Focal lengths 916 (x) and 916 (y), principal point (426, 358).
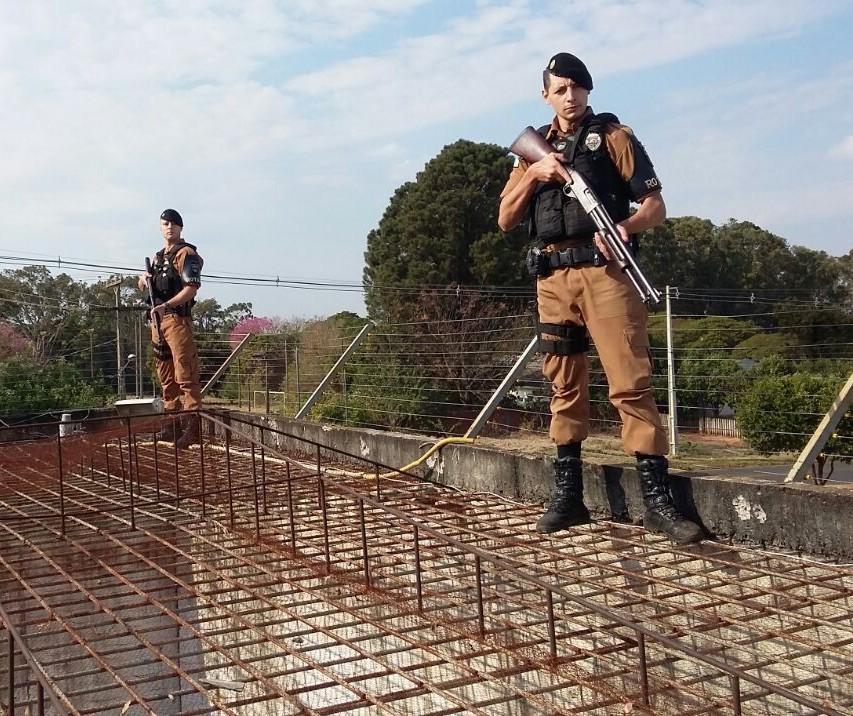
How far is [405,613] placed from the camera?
126 inches

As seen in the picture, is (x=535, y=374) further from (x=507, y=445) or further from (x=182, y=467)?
(x=182, y=467)

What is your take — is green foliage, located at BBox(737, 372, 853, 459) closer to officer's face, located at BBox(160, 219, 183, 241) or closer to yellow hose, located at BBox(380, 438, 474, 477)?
yellow hose, located at BBox(380, 438, 474, 477)

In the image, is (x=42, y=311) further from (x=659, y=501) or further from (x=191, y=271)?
(x=659, y=501)

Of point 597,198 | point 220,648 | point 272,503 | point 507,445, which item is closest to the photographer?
point 220,648

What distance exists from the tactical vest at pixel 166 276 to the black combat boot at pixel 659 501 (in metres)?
4.24

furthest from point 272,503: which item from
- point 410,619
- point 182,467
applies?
point 410,619

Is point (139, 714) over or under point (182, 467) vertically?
under

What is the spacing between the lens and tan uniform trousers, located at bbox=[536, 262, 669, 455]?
11.7 feet

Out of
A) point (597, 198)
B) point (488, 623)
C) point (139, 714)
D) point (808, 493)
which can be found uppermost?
point (597, 198)

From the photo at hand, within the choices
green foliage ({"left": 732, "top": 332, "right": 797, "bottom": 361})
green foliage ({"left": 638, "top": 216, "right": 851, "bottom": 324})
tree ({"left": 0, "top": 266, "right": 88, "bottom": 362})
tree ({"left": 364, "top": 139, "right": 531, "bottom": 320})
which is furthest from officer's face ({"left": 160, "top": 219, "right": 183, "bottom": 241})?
green foliage ({"left": 638, "top": 216, "right": 851, "bottom": 324})

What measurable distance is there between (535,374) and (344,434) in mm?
4351

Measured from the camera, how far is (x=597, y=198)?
355 cm

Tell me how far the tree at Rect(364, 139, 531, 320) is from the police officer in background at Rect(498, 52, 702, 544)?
18.8m

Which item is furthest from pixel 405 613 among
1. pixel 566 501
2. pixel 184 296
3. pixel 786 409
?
pixel 786 409
